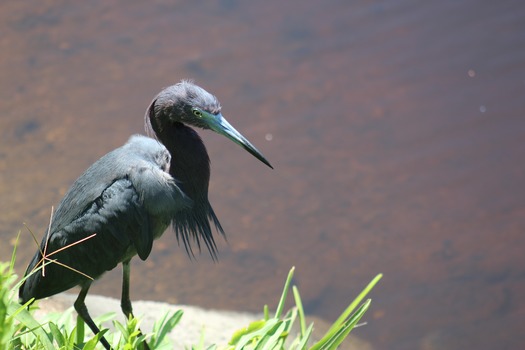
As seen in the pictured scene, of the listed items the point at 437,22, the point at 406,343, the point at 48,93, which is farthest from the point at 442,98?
the point at 48,93

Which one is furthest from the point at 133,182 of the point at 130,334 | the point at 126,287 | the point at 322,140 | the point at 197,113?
the point at 322,140

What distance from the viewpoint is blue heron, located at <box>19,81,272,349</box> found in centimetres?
383

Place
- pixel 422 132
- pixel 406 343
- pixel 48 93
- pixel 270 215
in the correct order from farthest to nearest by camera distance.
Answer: pixel 48 93
pixel 422 132
pixel 270 215
pixel 406 343

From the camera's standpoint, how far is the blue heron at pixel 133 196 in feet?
12.6

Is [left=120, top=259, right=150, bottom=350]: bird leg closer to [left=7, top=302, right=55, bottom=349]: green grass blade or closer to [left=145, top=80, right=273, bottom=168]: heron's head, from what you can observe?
[left=7, top=302, right=55, bottom=349]: green grass blade

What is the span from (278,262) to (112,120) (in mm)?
2178

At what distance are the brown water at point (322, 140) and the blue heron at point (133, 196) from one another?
1880 millimetres

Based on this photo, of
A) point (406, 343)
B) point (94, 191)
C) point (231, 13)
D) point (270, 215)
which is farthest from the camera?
point (231, 13)

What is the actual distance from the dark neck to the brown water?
1.94m

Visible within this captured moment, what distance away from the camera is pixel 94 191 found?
3.88 meters

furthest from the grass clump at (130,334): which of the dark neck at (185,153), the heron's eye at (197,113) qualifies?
the heron's eye at (197,113)

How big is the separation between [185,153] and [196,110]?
12.1 inches

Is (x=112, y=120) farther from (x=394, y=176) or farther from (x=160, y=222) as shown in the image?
(x=160, y=222)

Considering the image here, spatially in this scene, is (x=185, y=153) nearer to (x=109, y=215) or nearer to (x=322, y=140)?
(x=109, y=215)
